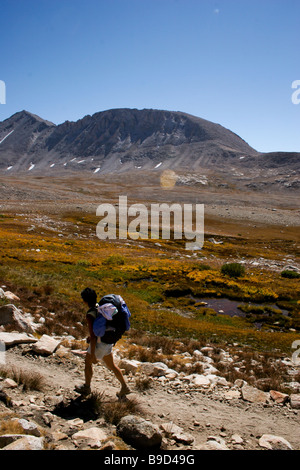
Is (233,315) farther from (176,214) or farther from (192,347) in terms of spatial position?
(176,214)

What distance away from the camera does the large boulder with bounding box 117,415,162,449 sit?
4.93 m

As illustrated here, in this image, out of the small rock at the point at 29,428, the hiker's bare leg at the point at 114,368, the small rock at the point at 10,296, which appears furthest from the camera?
the small rock at the point at 10,296

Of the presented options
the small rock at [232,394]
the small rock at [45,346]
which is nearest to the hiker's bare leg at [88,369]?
the small rock at [45,346]

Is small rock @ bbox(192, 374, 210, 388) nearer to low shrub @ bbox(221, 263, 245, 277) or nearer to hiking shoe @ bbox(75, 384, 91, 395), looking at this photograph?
A: hiking shoe @ bbox(75, 384, 91, 395)

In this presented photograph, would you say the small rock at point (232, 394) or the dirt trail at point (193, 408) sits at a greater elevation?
the dirt trail at point (193, 408)

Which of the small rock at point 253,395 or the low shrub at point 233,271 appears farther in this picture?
the low shrub at point 233,271

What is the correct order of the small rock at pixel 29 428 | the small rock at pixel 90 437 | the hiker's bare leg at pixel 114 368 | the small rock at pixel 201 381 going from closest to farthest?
1. the small rock at pixel 29 428
2. the small rock at pixel 90 437
3. the hiker's bare leg at pixel 114 368
4. the small rock at pixel 201 381

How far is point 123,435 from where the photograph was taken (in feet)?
16.8

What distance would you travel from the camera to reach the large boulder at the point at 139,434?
16.2ft

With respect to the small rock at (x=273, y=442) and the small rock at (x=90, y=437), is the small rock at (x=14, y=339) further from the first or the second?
the small rock at (x=273, y=442)

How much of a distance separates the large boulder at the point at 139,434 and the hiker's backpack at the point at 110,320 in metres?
1.57

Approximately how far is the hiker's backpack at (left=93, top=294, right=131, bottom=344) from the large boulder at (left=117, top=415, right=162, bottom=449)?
157 cm

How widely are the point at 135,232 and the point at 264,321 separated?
40530mm
